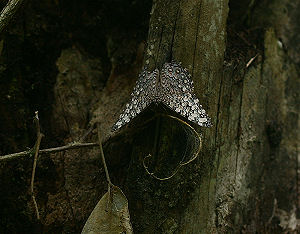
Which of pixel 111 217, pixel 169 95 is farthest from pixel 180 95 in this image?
pixel 111 217

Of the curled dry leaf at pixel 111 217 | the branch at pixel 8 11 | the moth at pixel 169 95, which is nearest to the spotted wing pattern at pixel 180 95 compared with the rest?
the moth at pixel 169 95

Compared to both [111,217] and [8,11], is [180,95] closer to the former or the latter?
[111,217]

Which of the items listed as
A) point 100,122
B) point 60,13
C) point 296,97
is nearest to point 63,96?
point 100,122

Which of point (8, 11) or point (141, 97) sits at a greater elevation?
point (8, 11)

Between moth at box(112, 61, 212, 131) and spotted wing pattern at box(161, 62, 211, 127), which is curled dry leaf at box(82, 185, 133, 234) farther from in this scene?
spotted wing pattern at box(161, 62, 211, 127)

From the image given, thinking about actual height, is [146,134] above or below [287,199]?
above

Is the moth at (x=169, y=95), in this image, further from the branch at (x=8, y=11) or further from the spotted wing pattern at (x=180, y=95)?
the branch at (x=8, y=11)

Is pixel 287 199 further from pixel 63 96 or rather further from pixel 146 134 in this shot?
pixel 63 96
